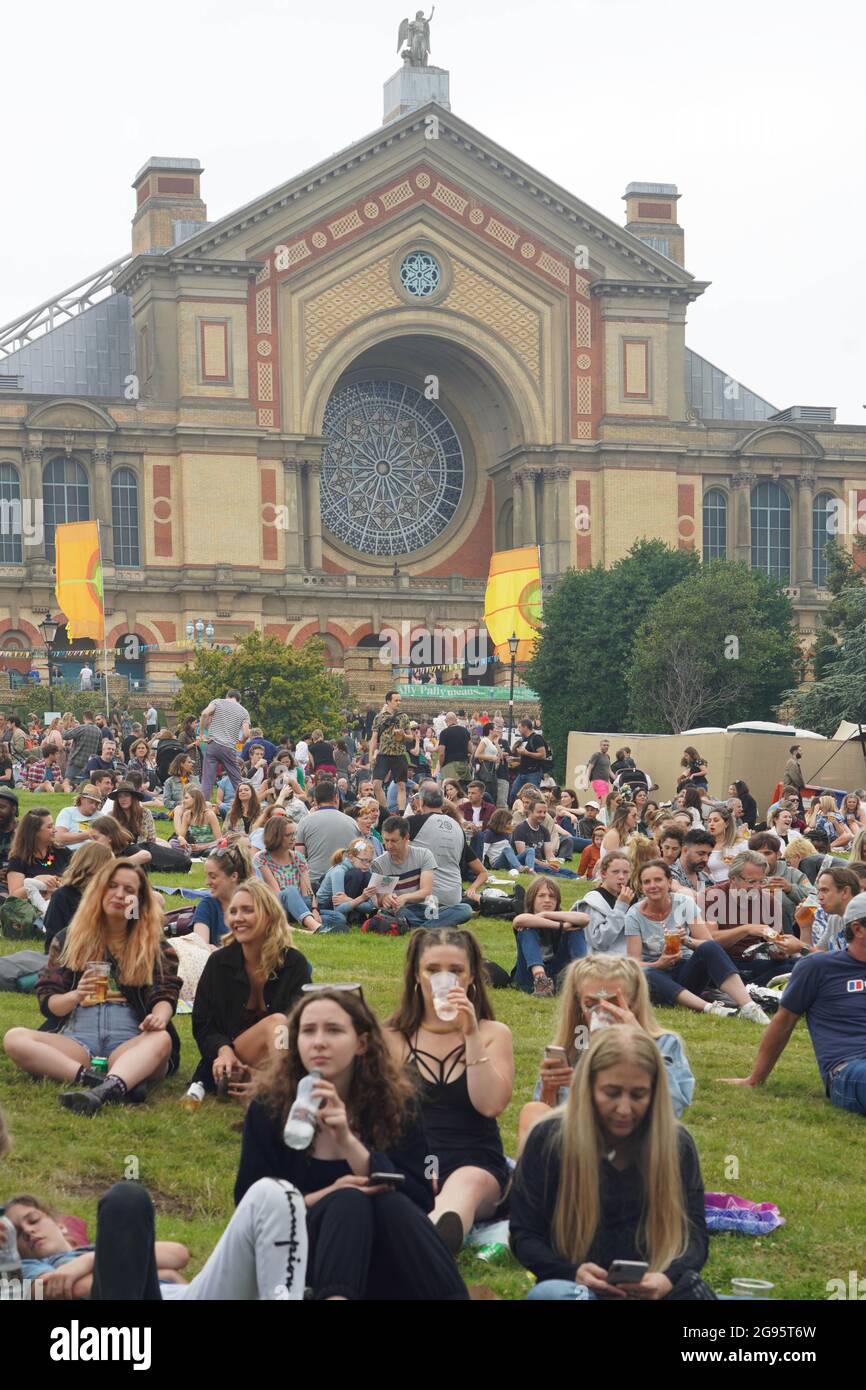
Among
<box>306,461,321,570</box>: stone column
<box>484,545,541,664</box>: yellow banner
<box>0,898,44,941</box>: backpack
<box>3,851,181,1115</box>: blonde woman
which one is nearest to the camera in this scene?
<box>3,851,181,1115</box>: blonde woman

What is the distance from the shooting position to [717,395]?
77.7m

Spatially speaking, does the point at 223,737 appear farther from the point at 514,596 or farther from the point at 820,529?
the point at 820,529

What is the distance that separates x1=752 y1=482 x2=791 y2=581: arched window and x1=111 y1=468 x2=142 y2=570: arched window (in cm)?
2111

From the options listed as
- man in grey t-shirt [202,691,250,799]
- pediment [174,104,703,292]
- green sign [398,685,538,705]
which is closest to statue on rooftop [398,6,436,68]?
pediment [174,104,703,292]

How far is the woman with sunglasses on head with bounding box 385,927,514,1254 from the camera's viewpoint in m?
8.68

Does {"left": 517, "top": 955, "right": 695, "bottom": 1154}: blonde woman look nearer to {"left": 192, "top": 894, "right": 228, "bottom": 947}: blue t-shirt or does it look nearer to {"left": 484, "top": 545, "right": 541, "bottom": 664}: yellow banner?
{"left": 192, "top": 894, "right": 228, "bottom": 947}: blue t-shirt

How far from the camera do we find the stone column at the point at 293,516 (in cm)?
6619

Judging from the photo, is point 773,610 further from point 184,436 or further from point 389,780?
point 389,780

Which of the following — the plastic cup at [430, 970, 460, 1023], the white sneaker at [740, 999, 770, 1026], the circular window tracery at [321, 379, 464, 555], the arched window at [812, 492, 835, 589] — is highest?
the circular window tracery at [321, 379, 464, 555]

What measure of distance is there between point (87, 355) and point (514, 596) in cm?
2257

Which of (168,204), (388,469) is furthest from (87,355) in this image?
(388,469)

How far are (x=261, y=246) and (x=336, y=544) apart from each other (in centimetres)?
1056

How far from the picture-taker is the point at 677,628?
178 ft
